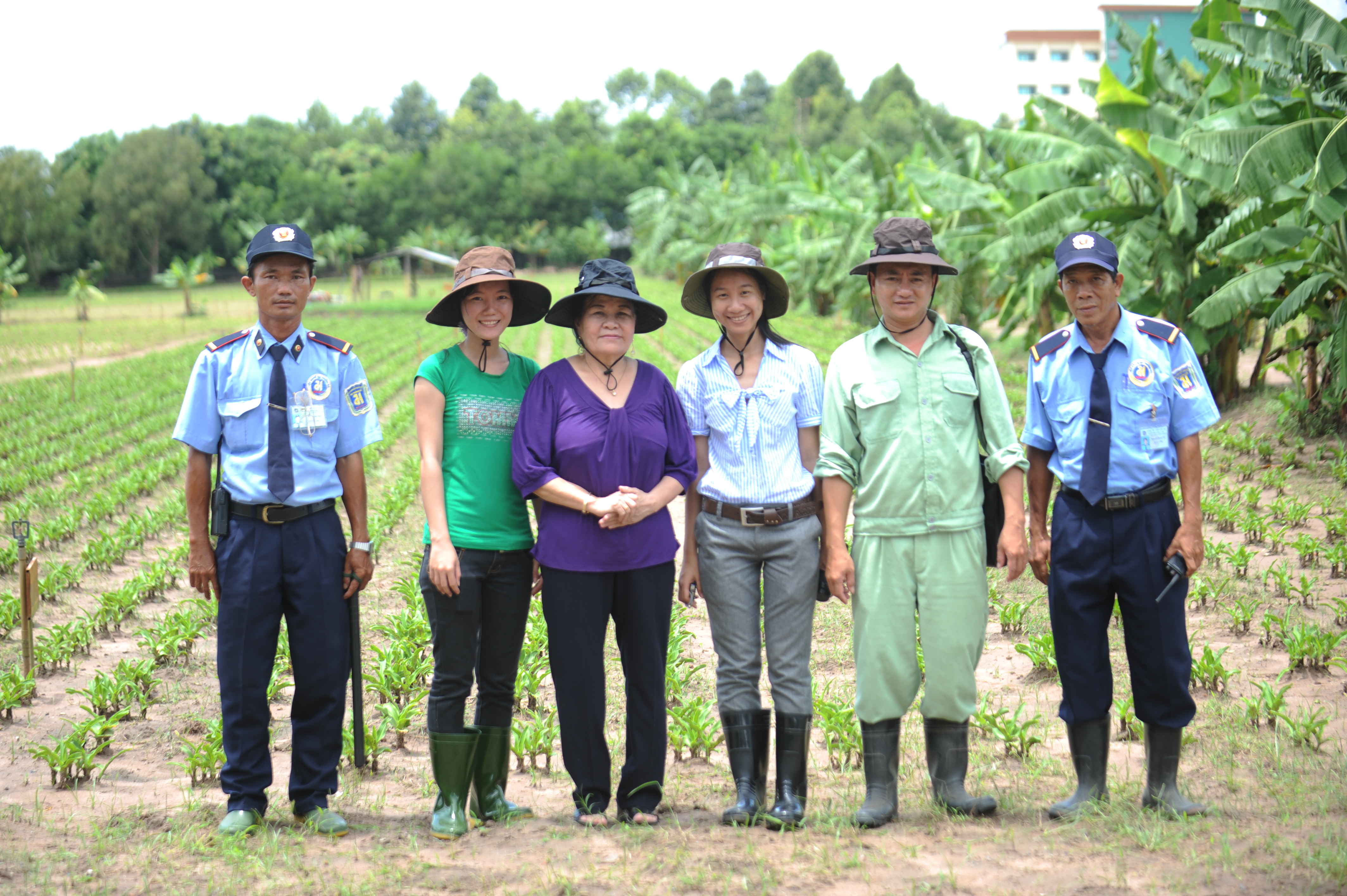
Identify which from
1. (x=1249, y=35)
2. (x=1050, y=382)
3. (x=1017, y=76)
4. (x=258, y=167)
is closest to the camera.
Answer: (x=1050, y=382)

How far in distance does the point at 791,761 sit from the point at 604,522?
108cm

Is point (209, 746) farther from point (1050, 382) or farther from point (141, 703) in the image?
point (1050, 382)

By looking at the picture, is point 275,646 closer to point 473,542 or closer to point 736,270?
point 473,542

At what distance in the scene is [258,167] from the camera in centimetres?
7406

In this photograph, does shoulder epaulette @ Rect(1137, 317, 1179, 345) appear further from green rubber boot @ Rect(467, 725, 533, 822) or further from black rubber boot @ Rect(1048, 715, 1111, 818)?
green rubber boot @ Rect(467, 725, 533, 822)

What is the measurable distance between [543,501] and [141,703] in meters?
2.95

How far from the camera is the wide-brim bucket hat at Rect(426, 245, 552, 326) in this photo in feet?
12.6

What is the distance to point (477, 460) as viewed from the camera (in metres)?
3.75

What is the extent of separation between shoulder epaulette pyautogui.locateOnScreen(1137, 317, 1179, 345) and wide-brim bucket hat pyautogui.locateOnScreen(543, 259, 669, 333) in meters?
1.74

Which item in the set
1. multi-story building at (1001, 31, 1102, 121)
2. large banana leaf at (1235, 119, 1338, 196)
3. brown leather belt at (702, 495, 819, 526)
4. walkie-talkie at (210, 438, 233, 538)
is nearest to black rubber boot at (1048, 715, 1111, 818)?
brown leather belt at (702, 495, 819, 526)

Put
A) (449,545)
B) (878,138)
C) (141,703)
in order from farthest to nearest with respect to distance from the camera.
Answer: (878,138) → (141,703) → (449,545)

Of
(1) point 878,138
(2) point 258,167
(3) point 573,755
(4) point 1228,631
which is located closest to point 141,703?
(3) point 573,755

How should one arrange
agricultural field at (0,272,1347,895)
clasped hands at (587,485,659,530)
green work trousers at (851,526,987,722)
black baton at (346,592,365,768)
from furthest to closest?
black baton at (346,592,365,768) < green work trousers at (851,526,987,722) < clasped hands at (587,485,659,530) < agricultural field at (0,272,1347,895)

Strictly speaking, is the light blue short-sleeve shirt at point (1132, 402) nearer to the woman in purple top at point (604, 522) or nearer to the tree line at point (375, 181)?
the woman in purple top at point (604, 522)
